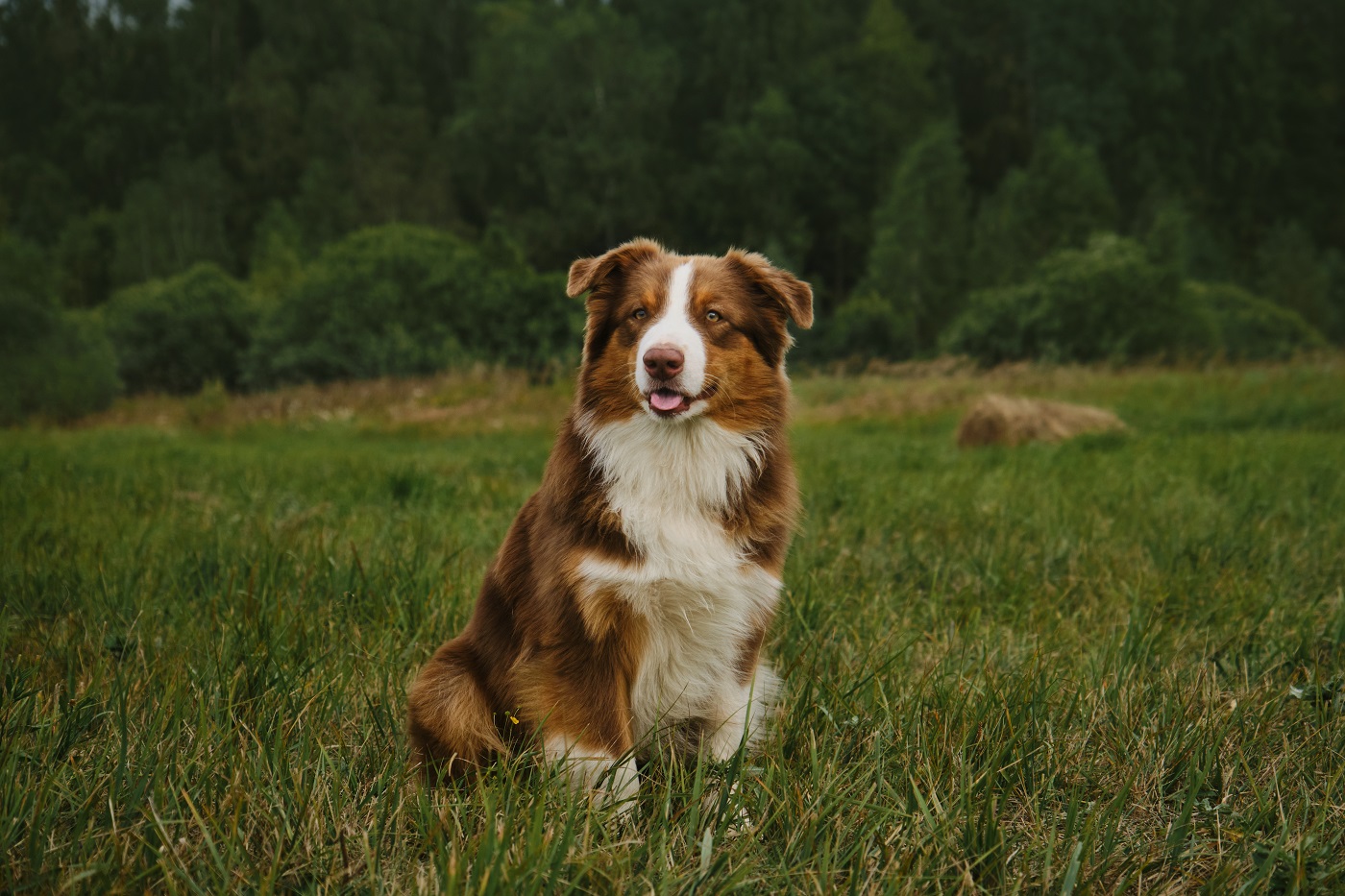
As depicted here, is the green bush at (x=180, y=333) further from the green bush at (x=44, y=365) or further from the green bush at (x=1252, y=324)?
the green bush at (x=1252, y=324)

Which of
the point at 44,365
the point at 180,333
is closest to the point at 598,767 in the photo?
the point at 44,365

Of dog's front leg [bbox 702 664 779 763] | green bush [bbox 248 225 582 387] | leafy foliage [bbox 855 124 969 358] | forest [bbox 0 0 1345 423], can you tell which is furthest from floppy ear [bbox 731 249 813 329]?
leafy foliage [bbox 855 124 969 358]

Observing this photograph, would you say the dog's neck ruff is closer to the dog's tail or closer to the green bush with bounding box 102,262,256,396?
the dog's tail

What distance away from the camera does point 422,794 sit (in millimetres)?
1931

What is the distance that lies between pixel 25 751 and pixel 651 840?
143cm

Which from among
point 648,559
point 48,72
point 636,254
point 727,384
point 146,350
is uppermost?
point 48,72

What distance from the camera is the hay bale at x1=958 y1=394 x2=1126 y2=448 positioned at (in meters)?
9.90

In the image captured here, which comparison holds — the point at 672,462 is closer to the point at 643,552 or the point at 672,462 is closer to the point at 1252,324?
the point at 643,552

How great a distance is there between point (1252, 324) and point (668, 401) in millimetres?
35251

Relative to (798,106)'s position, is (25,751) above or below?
below

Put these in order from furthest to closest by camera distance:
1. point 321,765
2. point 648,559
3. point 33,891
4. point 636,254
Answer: point 636,254 < point 648,559 < point 321,765 < point 33,891

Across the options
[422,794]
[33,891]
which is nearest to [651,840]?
[422,794]

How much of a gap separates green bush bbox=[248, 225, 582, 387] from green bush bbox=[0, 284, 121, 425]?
5.93 meters

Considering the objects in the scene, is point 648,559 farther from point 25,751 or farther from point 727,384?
point 25,751
